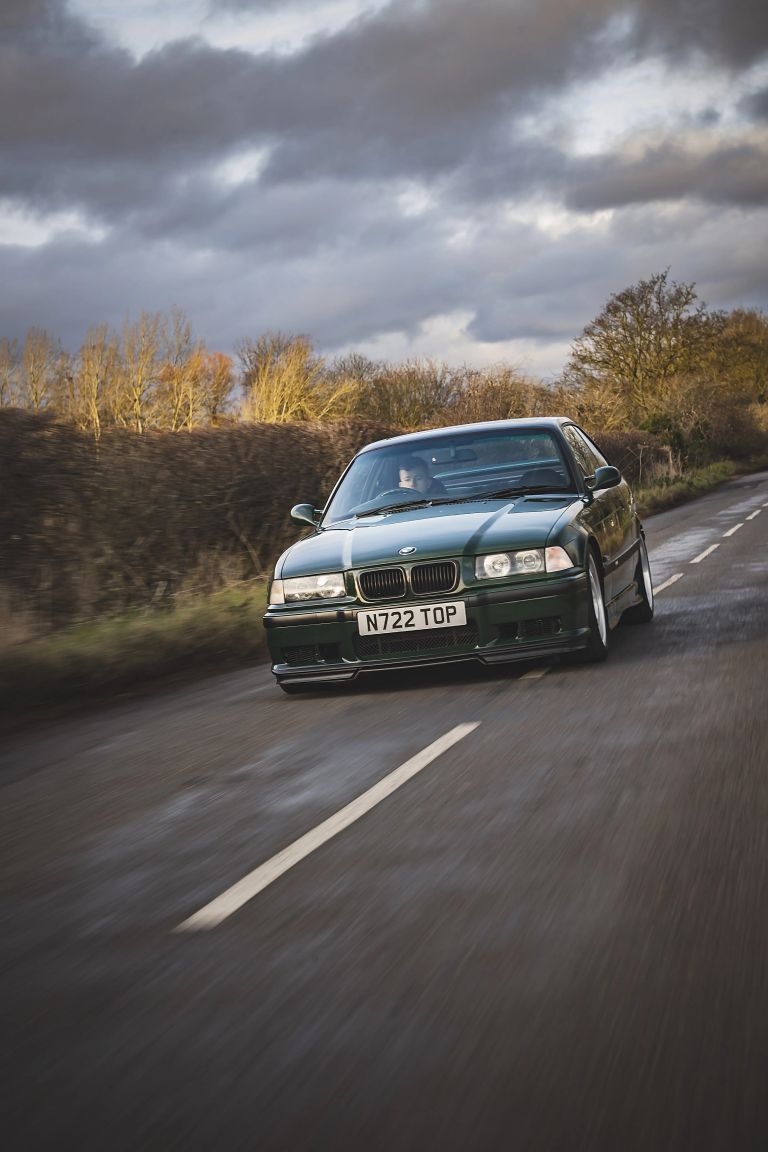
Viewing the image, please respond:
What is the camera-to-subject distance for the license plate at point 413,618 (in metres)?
7.67

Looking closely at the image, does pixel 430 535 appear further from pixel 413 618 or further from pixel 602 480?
pixel 602 480

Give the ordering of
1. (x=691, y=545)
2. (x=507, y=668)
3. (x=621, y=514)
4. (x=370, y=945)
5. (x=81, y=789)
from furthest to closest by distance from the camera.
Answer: (x=691, y=545)
(x=621, y=514)
(x=507, y=668)
(x=81, y=789)
(x=370, y=945)

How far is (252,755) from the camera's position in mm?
6398

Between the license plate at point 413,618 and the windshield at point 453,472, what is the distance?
1419 mm

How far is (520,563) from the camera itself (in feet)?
25.4

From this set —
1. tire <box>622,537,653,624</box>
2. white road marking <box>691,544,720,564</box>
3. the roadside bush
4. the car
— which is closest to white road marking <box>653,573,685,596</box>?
white road marking <box>691,544,720,564</box>

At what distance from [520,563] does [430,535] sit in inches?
25.1

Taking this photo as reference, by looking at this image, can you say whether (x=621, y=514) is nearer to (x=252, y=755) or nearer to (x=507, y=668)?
(x=507, y=668)

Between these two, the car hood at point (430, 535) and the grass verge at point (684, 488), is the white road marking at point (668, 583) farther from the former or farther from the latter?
the grass verge at point (684, 488)

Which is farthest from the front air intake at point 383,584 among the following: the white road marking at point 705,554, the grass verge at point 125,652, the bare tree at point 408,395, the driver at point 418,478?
the bare tree at point 408,395

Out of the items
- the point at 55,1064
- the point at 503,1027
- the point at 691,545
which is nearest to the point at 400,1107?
the point at 503,1027

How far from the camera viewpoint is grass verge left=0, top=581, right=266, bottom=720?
→ 366 inches

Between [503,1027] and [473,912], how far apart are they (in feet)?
2.74

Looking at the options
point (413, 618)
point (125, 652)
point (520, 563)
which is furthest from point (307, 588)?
point (125, 652)
